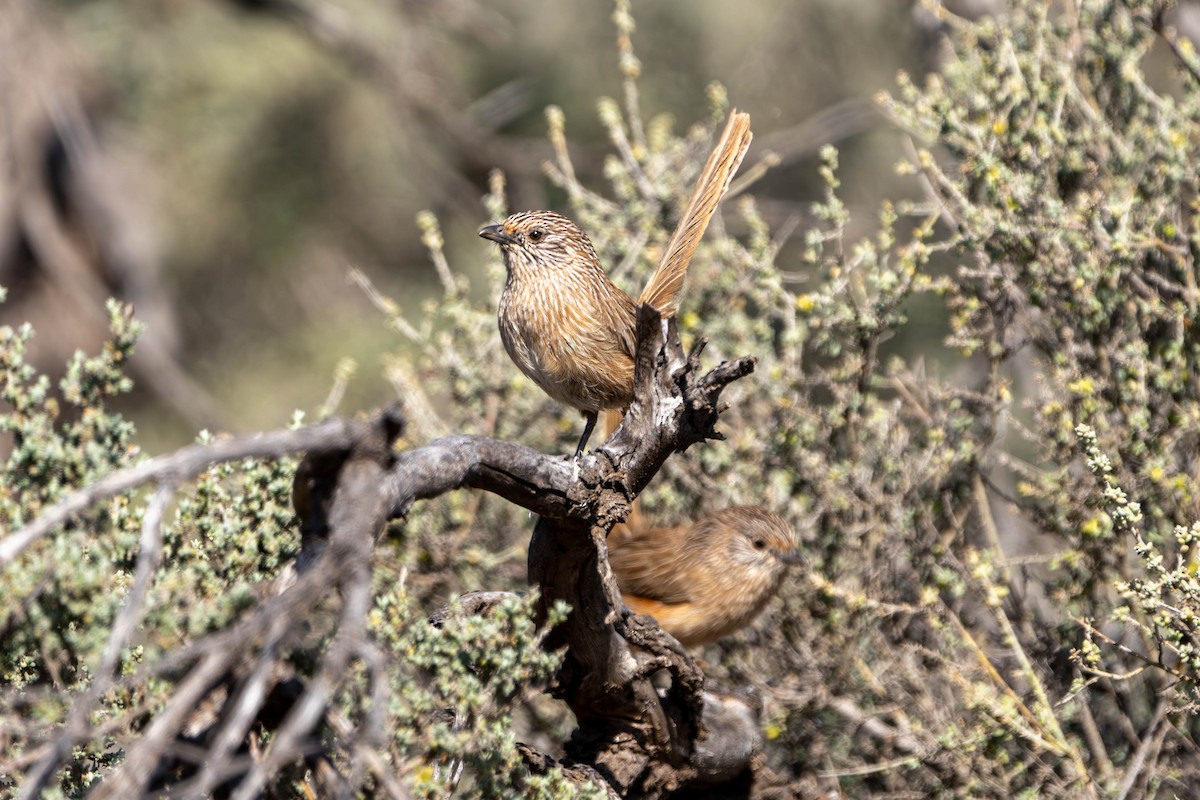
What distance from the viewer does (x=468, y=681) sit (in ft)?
8.14

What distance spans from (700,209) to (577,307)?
0.58 metres

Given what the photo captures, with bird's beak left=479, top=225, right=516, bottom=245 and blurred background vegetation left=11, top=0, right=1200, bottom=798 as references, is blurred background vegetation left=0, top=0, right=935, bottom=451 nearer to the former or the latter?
blurred background vegetation left=11, top=0, right=1200, bottom=798

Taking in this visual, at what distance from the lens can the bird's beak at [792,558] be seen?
15.3 feet

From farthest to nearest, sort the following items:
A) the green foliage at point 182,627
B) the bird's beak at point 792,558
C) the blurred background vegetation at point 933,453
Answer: the bird's beak at point 792,558 < the blurred background vegetation at point 933,453 < the green foliage at point 182,627

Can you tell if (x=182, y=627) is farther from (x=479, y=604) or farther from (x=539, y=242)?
(x=539, y=242)

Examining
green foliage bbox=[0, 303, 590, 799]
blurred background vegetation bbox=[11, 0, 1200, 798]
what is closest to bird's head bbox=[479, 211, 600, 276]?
blurred background vegetation bbox=[11, 0, 1200, 798]

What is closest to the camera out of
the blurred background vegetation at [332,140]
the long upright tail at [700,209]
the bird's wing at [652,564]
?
the long upright tail at [700,209]

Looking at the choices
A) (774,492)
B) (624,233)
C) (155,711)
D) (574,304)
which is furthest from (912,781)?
(155,711)

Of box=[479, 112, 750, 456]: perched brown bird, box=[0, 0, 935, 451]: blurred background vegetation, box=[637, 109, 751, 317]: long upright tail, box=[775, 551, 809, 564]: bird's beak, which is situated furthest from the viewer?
box=[0, 0, 935, 451]: blurred background vegetation

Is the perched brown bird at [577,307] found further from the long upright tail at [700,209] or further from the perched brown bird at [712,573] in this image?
the perched brown bird at [712,573]

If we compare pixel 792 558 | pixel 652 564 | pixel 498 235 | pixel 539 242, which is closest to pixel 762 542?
pixel 792 558

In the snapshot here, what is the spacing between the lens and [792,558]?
469 centimetres

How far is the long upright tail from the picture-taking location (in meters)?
3.83

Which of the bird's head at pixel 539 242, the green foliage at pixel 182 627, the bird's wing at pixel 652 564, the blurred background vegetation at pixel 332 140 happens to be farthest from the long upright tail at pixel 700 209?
the blurred background vegetation at pixel 332 140
